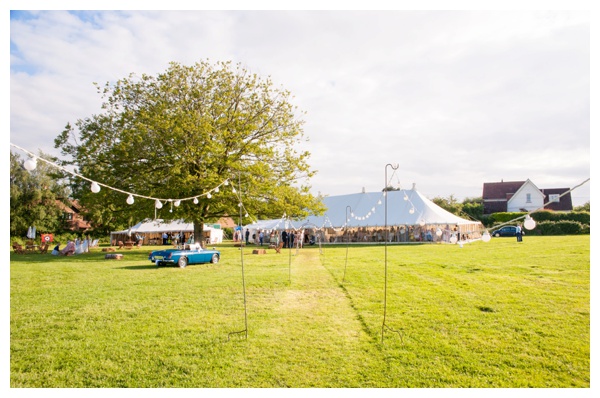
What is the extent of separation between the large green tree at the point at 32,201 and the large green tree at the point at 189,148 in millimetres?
18584

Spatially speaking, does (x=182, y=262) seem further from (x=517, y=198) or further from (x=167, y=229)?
(x=517, y=198)

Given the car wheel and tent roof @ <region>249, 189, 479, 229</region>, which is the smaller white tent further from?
the car wheel

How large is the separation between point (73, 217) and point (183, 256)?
33.8 meters

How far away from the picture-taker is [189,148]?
1755 centimetres

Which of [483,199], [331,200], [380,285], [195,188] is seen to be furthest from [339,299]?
[483,199]

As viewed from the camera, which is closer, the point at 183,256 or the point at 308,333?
the point at 308,333

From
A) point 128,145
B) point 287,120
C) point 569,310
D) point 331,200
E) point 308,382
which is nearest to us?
point 308,382

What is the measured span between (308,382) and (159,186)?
53.5 feet

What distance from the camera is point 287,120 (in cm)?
2009

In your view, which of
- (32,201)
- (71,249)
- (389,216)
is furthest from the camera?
(32,201)

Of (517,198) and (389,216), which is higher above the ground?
(517,198)

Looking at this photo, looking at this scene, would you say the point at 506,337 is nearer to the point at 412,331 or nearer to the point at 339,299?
the point at 412,331

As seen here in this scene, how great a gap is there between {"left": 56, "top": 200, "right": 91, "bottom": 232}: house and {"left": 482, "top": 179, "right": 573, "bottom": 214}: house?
4634 cm

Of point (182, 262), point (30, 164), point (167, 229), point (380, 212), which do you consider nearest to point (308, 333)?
point (30, 164)
